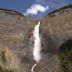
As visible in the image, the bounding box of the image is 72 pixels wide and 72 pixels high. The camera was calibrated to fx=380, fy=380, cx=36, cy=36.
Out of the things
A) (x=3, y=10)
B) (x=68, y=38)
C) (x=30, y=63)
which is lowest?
(x=30, y=63)

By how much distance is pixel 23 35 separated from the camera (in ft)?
265

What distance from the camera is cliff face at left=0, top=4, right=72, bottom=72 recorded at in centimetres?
7227

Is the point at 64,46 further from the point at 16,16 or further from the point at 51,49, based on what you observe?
the point at 16,16

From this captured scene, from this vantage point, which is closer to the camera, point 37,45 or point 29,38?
point 37,45

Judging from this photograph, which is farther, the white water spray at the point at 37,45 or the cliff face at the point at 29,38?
the white water spray at the point at 37,45

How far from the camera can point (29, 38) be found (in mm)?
80875

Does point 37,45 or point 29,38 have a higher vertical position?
point 29,38

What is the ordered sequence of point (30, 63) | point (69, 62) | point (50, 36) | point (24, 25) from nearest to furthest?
point (69, 62), point (30, 63), point (50, 36), point (24, 25)

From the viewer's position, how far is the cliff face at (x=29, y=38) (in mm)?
72269

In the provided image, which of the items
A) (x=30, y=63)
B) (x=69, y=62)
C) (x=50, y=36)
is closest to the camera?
(x=69, y=62)

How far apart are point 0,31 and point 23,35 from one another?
5050 mm

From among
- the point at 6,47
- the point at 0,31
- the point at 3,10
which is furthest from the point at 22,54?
the point at 3,10

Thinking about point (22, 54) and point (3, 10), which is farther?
point (3, 10)

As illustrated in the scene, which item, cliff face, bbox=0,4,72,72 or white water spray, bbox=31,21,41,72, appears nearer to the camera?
cliff face, bbox=0,4,72,72
